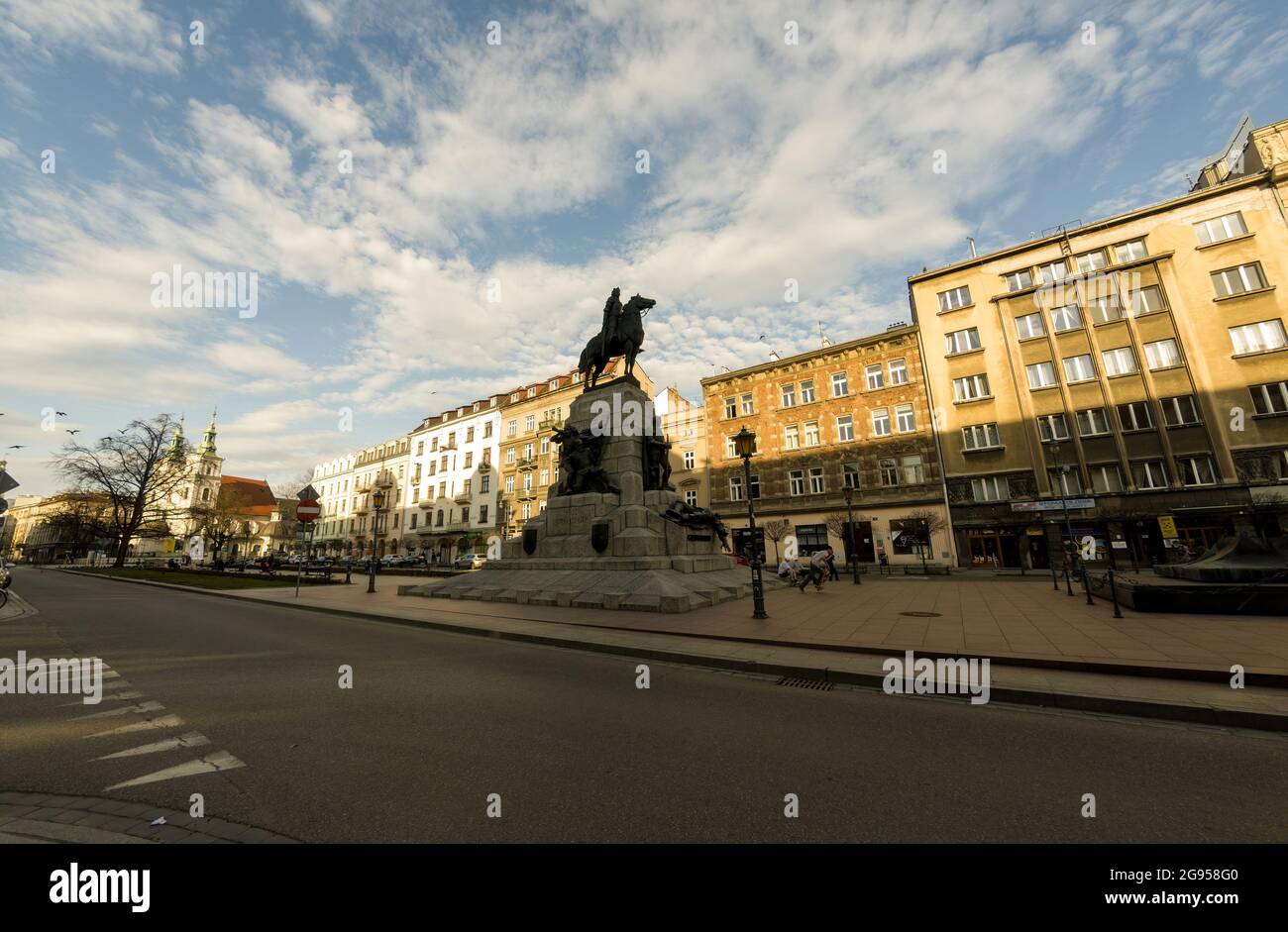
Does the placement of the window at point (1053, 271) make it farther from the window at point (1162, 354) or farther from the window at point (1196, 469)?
the window at point (1196, 469)

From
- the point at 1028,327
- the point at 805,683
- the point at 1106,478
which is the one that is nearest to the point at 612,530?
the point at 805,683

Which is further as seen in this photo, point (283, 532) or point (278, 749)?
point (283, 532)

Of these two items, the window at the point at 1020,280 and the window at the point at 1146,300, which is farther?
the window at the point at 1020,280

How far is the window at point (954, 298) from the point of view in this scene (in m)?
32.8

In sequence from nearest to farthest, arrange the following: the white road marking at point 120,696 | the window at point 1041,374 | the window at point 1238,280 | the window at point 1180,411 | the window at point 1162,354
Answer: the white road marking at point 120,696, the window at point 1238,280, the window at point 1180,411, the window at point 1162,354, the window at point 1041,374

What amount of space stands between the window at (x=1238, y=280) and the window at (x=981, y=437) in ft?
40.0

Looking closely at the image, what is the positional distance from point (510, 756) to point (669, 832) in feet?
5.64

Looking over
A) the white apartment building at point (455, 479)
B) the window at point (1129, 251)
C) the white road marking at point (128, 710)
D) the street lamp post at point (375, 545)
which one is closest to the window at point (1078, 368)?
the window at point (1129, 251)
